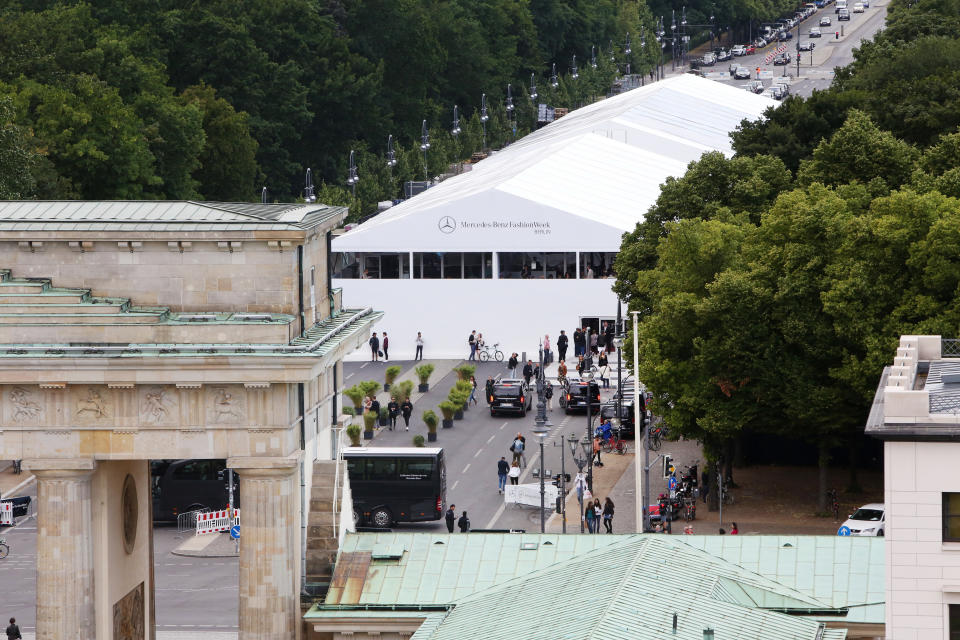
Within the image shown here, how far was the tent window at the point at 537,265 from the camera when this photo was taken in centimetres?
14938

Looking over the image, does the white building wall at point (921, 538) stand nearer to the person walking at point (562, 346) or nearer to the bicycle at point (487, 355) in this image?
A: the person walking at point (562, 346)

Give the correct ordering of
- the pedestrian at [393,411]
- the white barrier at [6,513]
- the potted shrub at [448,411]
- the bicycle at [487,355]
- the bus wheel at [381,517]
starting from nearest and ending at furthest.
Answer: the bus wheel at [381,517] < the white barrier at [6,513] < the pedestrian at [393,411] < the potted shrub at [448,411] < the bicycle at [487,355]

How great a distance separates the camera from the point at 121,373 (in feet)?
187

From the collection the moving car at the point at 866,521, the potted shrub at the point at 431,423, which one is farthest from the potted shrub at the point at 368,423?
the moving car at the point at 866,521

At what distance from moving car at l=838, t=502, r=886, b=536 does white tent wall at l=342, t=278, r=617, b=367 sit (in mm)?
55212

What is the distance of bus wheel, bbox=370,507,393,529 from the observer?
100 m

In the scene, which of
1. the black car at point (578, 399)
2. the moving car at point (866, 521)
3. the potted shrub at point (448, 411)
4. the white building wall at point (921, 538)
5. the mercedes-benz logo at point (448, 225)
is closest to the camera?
the white building wall at point (921, 538)

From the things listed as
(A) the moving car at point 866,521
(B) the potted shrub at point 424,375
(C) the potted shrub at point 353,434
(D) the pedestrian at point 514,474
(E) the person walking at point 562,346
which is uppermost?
(E) the person walking at point 562,346

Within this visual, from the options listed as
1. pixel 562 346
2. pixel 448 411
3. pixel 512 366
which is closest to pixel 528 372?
pixel 512 366

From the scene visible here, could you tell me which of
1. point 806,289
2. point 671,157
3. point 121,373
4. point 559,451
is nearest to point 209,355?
point 121,373

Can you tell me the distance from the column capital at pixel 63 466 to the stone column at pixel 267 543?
147 inches

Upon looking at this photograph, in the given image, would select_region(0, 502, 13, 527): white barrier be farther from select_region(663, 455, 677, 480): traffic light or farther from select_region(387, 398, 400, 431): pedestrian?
select_region(663, 455, 677, 480): traffic light

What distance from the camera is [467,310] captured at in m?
149

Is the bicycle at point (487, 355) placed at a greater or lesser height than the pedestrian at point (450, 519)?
greater
